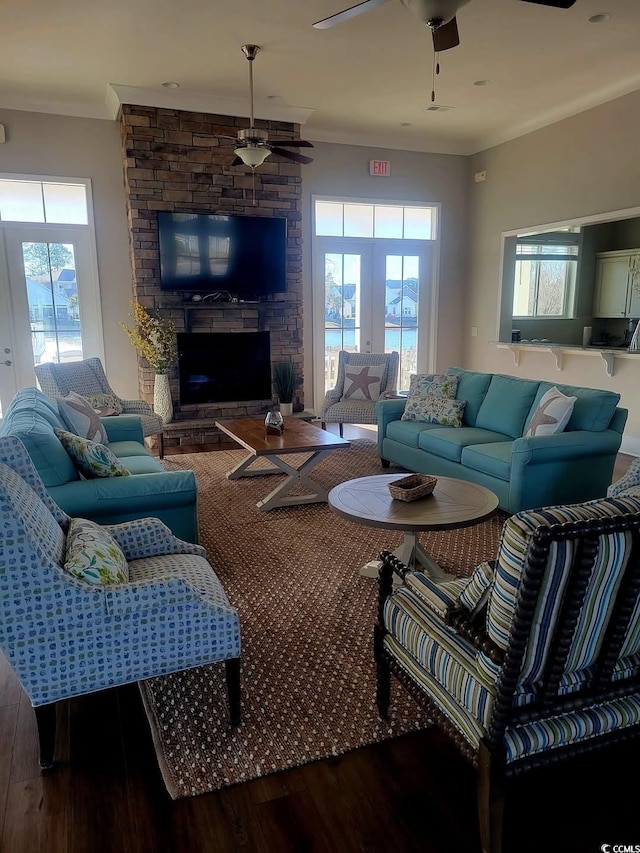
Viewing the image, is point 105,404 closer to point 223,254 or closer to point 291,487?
point 291,487

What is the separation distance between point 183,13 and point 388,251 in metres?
3.81

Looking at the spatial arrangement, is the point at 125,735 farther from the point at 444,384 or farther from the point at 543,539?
the point at 444,384

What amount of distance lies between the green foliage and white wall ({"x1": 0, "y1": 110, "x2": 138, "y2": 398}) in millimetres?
1544

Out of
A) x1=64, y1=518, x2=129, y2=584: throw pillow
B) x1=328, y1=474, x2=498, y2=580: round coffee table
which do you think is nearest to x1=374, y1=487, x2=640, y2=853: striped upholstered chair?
x1=328, y1=474, x2=498, y2=580: round coffee table

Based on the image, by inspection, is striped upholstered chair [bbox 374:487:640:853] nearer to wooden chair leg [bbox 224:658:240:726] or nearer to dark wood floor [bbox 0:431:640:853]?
dark wood floor [bbox 0:431:640:853]

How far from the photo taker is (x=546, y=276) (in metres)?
7.43

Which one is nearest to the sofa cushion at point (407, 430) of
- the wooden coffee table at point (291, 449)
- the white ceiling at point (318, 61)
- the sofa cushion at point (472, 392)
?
the sofa cushion at point (472, 392)

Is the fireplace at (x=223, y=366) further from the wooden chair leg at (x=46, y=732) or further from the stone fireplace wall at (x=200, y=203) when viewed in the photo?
the wooden chair leg at (x=46, y=732)

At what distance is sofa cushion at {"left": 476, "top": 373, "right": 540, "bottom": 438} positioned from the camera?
425cm

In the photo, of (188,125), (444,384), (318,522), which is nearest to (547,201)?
(444,384)

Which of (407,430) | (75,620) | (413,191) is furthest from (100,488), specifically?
(413,191)

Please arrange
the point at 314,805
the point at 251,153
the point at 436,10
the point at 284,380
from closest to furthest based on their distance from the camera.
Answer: the point at 314,805 → the point at 436,10 → the point at 251,153 → the point at 284,380

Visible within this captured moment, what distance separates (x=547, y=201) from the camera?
6246 mm

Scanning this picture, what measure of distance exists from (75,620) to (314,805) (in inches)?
33.9
